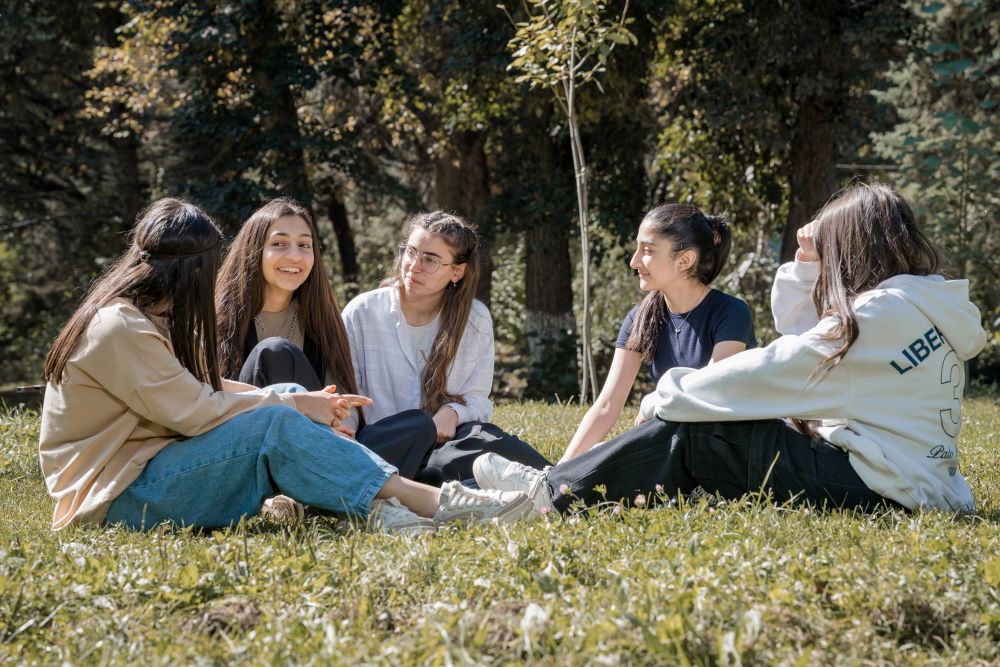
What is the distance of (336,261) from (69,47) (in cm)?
705

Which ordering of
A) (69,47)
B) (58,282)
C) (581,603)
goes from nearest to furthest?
1. (581,603)
2. (69,47)
3. (58,282)

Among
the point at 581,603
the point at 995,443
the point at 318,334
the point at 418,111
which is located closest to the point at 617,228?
the point at 418,111

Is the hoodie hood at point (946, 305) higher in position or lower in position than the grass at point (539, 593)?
higher

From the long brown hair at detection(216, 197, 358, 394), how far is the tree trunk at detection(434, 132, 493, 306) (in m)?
9.06

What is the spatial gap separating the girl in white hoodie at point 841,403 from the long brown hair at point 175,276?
4.62ft

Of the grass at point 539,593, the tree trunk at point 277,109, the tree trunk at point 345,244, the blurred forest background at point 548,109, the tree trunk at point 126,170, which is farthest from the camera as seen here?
the tree trunk at point 345,244

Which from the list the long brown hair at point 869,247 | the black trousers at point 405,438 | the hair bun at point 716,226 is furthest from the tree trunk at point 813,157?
the long brown hair at point 869,247

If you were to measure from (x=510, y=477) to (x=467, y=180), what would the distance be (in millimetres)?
Result: 10854

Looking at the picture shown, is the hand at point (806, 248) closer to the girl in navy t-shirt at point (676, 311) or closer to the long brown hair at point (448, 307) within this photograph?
the girl in navy t-shirt at point (676, 311)

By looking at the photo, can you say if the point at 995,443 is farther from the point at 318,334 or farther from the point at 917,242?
the point at 318,334

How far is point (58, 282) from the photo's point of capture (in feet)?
62.3

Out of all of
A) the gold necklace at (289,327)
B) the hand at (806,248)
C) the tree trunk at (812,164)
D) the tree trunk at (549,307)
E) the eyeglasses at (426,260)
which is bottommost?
the tree trunk at (549,307)

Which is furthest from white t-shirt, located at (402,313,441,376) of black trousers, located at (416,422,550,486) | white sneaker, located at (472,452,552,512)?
white sneaker, located at (472,452,552,512)

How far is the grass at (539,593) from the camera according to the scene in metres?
2.46
